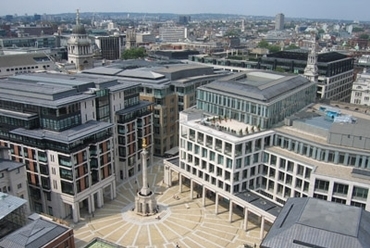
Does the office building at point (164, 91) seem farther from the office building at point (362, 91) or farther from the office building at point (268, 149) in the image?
the office building at point (362, 91)

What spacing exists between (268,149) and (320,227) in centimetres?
3548

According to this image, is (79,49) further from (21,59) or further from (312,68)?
(312,68)

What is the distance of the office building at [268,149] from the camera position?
244 ft

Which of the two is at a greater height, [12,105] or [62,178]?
[12,105]

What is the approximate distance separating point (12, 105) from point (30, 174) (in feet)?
55.7

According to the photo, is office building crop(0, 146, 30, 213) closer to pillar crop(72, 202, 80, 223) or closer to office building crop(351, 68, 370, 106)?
pillar crop(72, 202, 80, 223)

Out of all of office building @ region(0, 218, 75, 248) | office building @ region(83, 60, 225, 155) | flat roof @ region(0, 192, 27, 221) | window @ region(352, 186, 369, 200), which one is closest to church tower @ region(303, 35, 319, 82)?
office building @ region(83, 60, 225, 155)

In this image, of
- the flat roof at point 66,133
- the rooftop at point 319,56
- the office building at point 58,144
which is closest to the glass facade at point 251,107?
the office building at point 58,144

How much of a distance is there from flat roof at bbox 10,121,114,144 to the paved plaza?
19929 millimetres

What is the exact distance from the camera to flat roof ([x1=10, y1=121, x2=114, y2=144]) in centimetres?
7831

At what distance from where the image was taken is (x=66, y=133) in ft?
264

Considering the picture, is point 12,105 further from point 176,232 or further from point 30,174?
point 176,232

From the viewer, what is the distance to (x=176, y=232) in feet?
263

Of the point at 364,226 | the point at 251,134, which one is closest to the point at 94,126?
the point at 251,134
